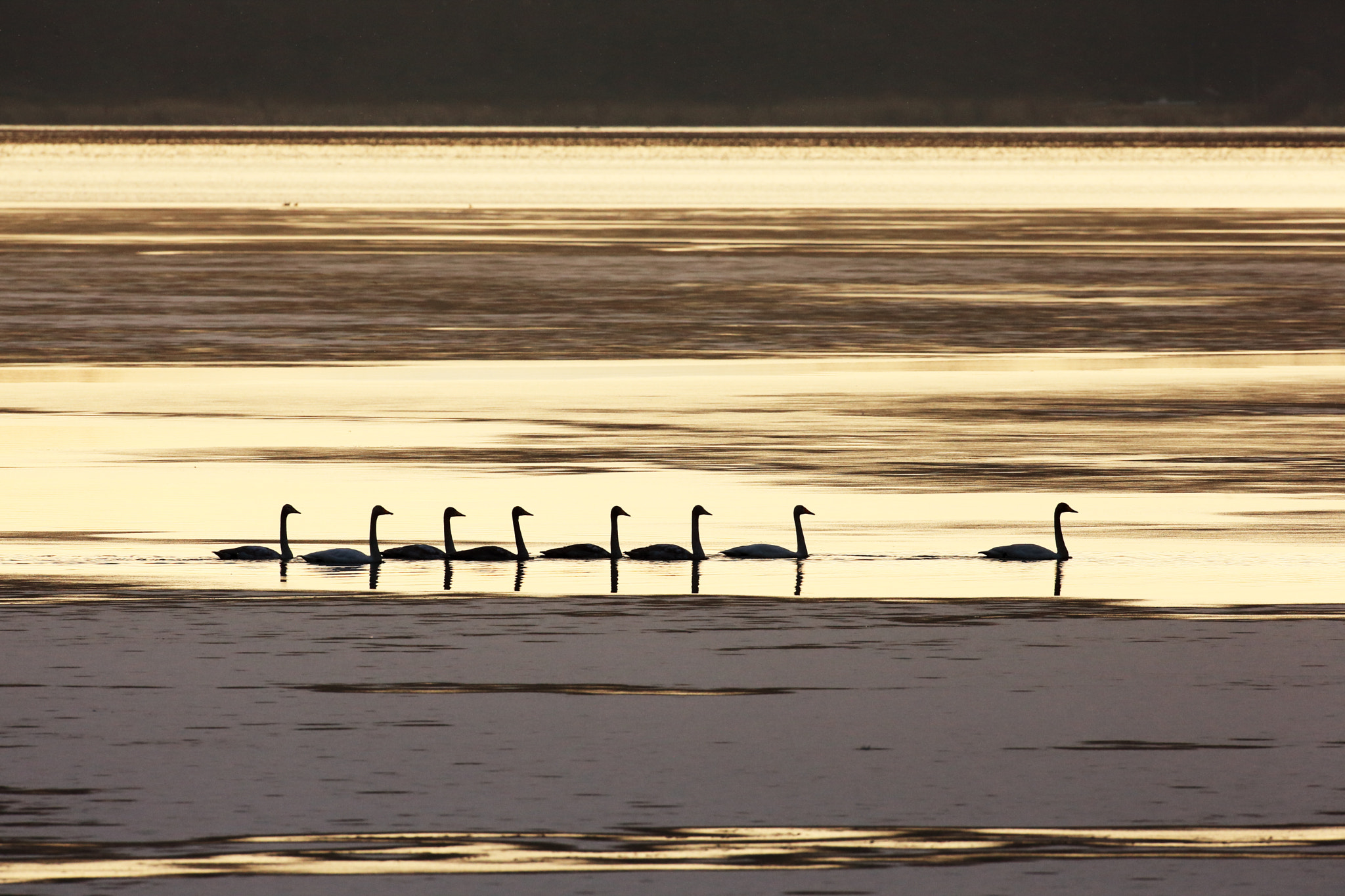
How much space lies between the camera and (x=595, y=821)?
11797mm

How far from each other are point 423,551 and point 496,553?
20.1 inches

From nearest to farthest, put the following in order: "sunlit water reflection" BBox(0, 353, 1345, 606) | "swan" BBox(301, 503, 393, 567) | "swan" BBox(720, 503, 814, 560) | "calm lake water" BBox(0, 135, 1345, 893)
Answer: "calm lake water" BBox(0, 135, 1345, 893), "sunlit water reflection" BBox(0, 353, 1345, 606), "swan" BBox(301, 503, 393, 567), "swan" BBox(720, 503, 814, 560)

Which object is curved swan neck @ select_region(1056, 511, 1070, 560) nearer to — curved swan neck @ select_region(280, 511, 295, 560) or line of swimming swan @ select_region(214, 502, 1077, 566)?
line of swimming swan @ select_region(214, 502, 1077, 566)

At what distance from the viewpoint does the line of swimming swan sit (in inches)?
739

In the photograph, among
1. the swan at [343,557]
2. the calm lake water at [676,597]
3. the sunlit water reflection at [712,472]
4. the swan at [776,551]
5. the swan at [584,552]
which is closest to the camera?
the calm lake water at [676,597]

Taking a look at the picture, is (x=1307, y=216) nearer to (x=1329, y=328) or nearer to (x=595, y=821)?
(x=1329, y=328)

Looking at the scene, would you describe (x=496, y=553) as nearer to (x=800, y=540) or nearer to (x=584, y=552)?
(x=584, y=552)

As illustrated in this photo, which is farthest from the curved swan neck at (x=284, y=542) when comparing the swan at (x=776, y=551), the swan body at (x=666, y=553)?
the swan at (x=776, y=551)

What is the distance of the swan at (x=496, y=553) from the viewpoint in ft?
62.3

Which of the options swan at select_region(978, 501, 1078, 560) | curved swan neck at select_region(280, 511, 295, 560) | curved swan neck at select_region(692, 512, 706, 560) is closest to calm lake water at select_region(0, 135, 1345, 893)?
swan at select_region(978, 501, 1078, 560)

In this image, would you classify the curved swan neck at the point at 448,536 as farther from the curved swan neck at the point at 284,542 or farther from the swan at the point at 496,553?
the curved swan neck at the point at 284,542

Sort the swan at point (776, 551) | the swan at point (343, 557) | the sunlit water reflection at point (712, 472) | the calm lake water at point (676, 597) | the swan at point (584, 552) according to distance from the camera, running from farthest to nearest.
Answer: the swan at point (584, 552), the swan at point (776, 551), the swan at point (343, 557), the sunlit water reflection at point (712, 472), the calm lake water at point (676, 597)

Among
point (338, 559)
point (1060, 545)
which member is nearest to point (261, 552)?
point (338, 559)

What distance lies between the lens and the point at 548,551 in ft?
63.2
